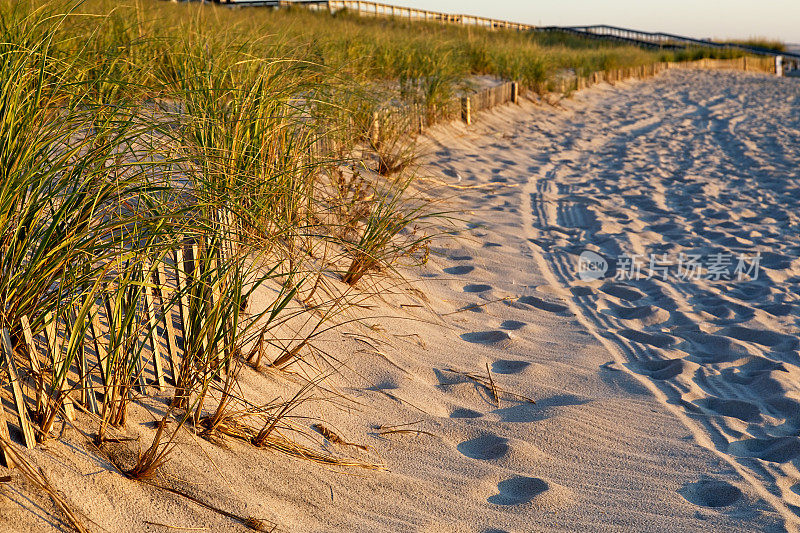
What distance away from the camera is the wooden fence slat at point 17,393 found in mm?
1496

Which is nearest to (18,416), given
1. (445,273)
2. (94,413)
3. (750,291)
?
(94,413)

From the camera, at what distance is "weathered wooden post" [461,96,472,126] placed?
775cm

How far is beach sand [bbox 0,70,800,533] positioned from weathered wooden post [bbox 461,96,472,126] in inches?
113

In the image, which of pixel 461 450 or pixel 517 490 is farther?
pixel 461 450

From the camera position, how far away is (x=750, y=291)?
3566 millimetres

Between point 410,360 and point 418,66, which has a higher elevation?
point 418,66

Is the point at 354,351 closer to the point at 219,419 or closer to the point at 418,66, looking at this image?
the point at 219,419

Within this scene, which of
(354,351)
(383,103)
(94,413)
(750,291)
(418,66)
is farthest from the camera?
(418,66)

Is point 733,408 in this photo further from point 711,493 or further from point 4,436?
point 4,436

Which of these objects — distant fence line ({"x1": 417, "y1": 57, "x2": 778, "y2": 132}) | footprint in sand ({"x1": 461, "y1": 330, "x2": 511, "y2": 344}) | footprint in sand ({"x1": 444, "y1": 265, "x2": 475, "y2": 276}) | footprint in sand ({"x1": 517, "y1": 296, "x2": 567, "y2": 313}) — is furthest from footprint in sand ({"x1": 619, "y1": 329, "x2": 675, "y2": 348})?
distant fence line ({"x1": 417, "y1": 57, "x2": 778, "y2": 132})

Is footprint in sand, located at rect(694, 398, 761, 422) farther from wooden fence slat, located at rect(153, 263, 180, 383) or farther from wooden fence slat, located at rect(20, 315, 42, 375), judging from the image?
wooden fence slat, located at rect(20, 315, 42, 375)

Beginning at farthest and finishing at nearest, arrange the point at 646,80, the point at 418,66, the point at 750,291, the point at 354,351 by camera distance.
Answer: the point at 646,80 < the point at 418,66 < the point at 750,291 < the point at 354,351

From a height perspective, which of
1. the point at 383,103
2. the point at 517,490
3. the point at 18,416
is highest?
the point at 383,103

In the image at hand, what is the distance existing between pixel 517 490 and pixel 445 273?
1854 millimetres
